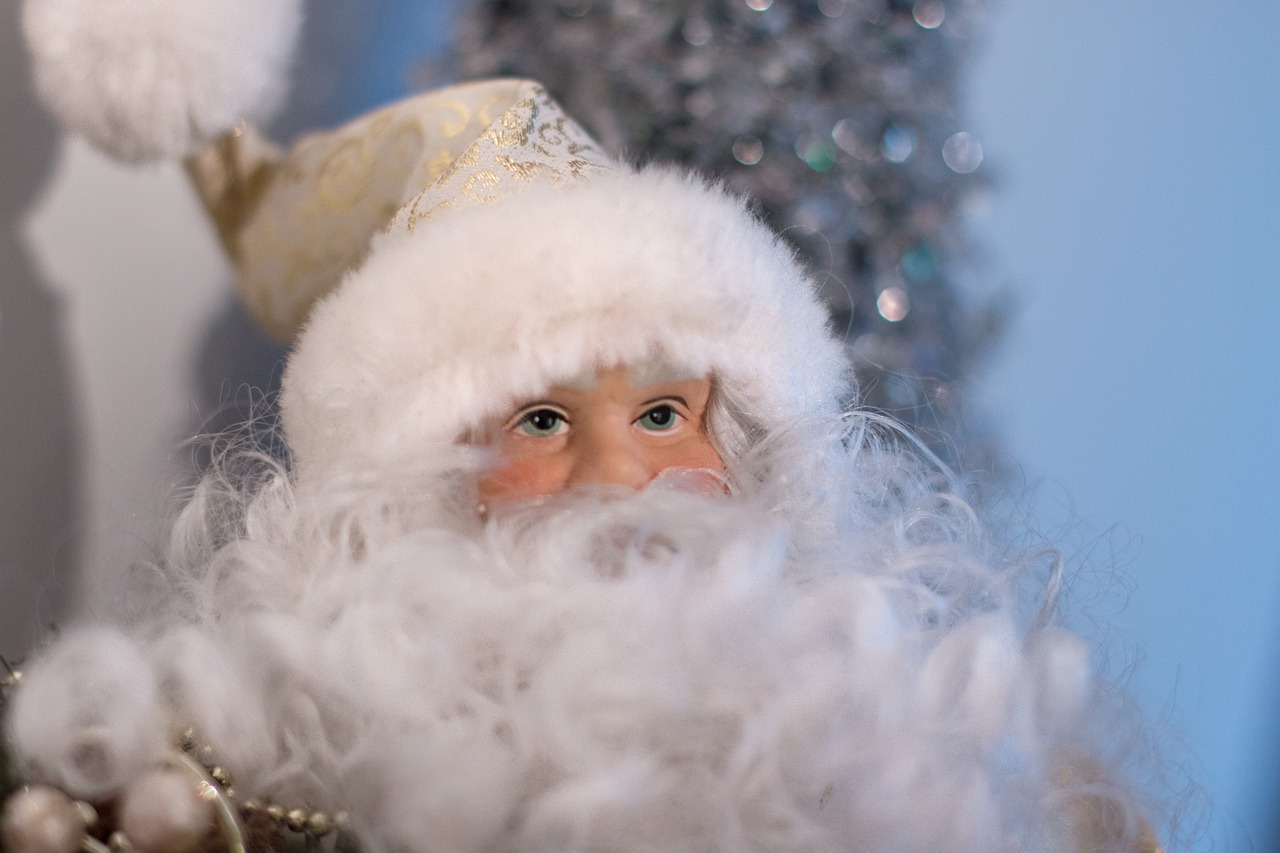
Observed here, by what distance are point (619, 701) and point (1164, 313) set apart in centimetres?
190

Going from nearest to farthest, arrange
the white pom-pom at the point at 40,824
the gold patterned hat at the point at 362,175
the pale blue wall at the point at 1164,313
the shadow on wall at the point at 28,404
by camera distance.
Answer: the white pom-pom at the point at 40,824
the gold patterned hat at the point at 362,175
the shadow on wall at the point at 28,404
the pale blue wall at the point at 1164,313

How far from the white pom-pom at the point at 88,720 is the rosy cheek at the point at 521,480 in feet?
0.97

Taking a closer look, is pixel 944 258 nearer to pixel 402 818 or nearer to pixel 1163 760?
pixel 1163 760

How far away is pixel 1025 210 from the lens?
7.06 ft

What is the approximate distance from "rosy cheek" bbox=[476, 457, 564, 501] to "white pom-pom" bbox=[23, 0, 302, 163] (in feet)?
1.84

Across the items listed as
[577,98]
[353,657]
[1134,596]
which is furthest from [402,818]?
[1134,596]

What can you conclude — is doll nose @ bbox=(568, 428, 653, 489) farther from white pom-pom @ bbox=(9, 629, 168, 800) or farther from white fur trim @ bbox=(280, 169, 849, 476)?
white pom-pom @ bbox=(9, 629, 168, 800)

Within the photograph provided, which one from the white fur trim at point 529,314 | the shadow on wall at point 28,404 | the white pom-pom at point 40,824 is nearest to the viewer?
Answer: the white pom-pom at point 40,824

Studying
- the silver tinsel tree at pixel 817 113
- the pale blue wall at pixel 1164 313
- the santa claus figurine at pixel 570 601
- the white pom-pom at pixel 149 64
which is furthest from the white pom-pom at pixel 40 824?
the pale blue wall at pixel 1164 313

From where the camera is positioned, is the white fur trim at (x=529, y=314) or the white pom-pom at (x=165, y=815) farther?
the white fur trim at (x=529, y=314)

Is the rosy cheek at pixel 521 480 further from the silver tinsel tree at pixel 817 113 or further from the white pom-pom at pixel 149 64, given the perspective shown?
the silver tinsel tree at pixel 817 113

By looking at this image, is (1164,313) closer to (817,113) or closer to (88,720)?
(817,113)

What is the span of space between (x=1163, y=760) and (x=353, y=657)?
620 mm

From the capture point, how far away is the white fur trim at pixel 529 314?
2.63ft
